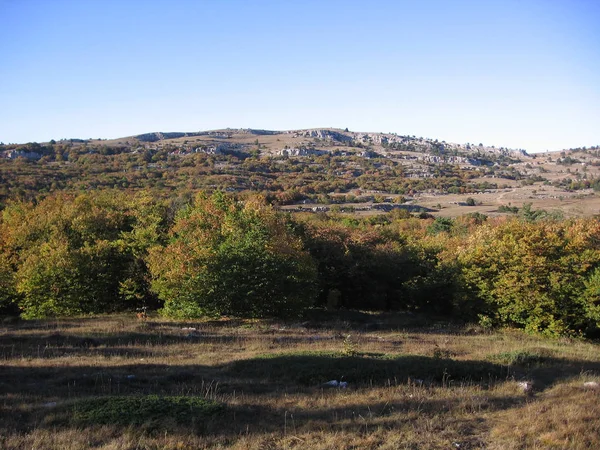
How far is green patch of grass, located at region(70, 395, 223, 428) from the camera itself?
25.2 feet

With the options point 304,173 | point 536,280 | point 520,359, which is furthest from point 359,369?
point 304,173

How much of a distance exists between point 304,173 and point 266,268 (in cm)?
10923

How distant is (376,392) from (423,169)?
513 feet

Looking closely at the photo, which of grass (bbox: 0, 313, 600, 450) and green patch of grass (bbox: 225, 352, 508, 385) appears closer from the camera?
grass (bbox: 0, 313, 600, 450)

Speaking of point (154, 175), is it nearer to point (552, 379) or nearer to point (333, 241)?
point (333, 241)

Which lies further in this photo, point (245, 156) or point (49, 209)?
point (245, 156)

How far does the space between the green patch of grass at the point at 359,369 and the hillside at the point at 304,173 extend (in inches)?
2558

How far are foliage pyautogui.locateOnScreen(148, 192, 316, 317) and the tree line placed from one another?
2.7 inches

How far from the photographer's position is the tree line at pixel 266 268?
2642 cm

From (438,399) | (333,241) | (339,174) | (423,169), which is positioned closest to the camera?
(438,399)

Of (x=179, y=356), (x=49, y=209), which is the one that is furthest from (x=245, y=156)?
(x=179, y=356)

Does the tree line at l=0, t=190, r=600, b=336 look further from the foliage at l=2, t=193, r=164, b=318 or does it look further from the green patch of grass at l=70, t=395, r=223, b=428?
the green patch of grass at l=70, t=395, r=223, b=428

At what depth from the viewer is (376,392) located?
407 inches

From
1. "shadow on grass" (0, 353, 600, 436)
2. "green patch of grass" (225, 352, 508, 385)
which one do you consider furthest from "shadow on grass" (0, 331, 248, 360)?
"green patch of grass" (225, 352, 508, 385)
